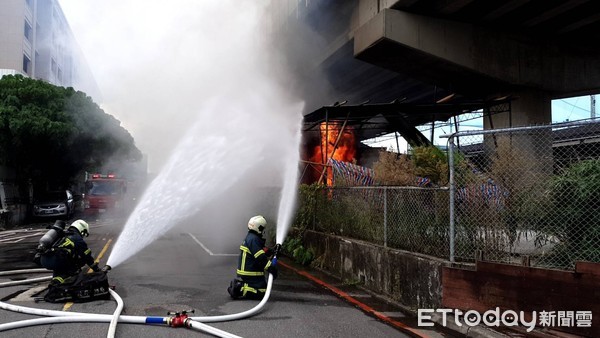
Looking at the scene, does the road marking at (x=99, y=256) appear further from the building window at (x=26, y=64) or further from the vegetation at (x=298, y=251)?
the building window at (x=26, y=64)

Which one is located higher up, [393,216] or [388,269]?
[393,216]

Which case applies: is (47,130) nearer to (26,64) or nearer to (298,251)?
(298,251)

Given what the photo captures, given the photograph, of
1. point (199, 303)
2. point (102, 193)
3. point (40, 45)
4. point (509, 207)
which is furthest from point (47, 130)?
point (40, 45)

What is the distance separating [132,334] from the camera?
17.7 feet

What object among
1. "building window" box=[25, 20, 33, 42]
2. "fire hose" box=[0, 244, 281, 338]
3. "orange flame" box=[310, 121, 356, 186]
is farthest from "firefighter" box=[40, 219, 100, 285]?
"building window" box=[25, 20, 33, 42]

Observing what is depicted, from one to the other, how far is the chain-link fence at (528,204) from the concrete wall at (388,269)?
533 mm

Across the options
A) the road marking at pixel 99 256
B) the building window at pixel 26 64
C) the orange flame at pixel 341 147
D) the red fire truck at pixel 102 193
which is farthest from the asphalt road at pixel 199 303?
the building window at pixel 26 64

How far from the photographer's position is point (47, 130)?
23.7 m

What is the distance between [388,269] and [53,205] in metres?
22.7

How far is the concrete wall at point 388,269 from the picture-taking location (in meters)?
6.52

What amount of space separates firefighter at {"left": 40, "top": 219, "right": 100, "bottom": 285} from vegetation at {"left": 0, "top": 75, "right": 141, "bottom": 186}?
60.6 ft

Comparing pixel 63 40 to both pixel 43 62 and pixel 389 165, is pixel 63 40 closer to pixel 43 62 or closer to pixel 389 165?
pixel 43 62

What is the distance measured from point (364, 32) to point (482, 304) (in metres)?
12.5

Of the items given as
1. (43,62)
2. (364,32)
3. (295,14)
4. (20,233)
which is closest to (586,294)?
(364,32)
